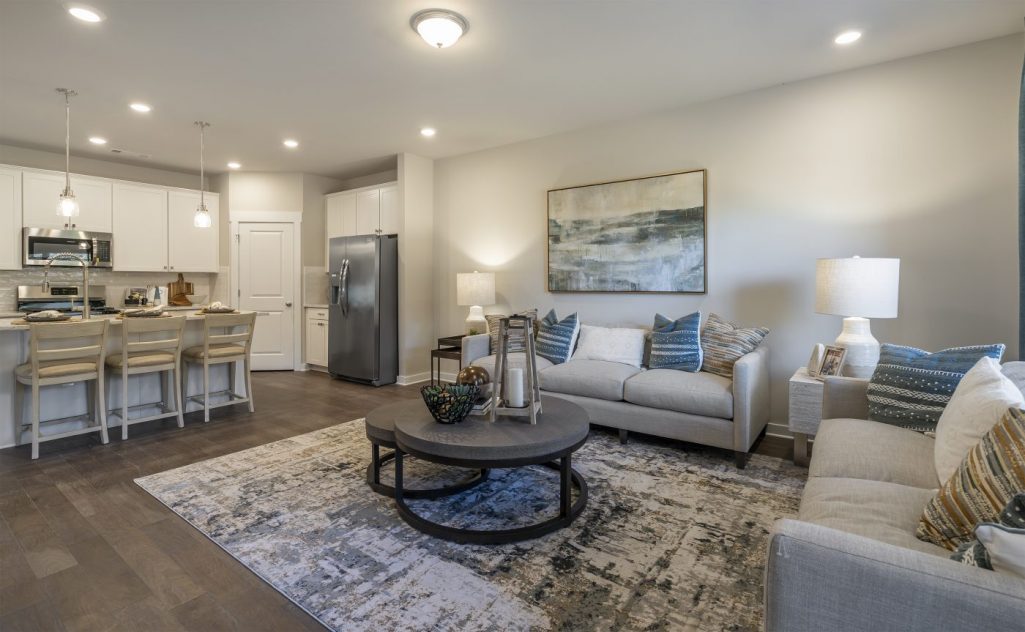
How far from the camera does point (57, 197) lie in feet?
17.0

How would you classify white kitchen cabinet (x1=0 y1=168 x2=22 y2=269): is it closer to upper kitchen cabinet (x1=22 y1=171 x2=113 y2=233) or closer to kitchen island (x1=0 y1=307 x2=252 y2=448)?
upper kitchen cabinet (x1=22 y1=171 x2=113 y2=233)

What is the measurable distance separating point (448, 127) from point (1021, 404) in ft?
14.1

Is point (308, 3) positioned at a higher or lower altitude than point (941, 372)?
higher

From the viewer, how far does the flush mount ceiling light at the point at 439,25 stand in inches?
103

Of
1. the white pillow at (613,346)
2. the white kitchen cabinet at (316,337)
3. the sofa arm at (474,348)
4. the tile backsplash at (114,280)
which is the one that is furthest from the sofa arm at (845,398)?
the tile backsplash at (114,280)

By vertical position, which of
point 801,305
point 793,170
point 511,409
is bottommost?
point 511,409

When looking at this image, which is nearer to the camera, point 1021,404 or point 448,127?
point 1021,404

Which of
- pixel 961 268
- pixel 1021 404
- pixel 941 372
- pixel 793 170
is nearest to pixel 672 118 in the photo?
pixel 793 170

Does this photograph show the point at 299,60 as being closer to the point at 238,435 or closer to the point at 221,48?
the point at 221,48

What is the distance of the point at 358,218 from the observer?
6227 millimetres

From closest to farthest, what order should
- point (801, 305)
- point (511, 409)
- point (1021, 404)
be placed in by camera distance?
1. point (1021, 404)
2. point (511, 409)
3. point (801, 305)

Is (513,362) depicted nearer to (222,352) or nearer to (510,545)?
(510,545)

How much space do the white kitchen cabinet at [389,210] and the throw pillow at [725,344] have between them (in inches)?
144

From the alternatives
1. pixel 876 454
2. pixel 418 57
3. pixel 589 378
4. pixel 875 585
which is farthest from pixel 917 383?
pixel 418 57
